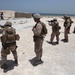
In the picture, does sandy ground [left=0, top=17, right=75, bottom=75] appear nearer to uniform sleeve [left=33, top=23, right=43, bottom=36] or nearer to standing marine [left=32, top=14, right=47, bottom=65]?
standing marine [left=32, top=14, right=47, bottom=65]

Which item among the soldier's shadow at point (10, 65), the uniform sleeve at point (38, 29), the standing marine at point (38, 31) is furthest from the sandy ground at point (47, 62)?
the uniform sleeve at point (38, 29)

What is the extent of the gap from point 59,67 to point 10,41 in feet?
6.68

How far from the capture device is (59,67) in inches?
292

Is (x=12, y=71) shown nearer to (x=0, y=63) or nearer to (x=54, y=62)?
(x=0, y=63)

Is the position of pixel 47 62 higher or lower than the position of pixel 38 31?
lower

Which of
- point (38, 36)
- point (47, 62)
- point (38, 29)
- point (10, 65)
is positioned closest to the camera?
point (38, 29)

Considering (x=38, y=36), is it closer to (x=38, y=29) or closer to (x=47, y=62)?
(x=38, y=29)

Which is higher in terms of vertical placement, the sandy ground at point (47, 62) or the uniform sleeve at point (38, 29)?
the uniform sleeve at point (38, 29)

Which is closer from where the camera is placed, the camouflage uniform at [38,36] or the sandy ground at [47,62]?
the sandy ground at [47,62]

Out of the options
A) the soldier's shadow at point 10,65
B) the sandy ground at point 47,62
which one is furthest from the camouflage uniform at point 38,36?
the soldier's shadow at point 10,65

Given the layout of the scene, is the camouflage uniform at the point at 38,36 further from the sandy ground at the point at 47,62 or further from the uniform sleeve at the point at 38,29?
the sandy ground at the point at 47,62

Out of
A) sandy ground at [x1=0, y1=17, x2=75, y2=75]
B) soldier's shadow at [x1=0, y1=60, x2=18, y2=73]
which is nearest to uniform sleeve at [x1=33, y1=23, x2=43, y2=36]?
sandy ground at [x1=0, y1=17, x2=75, y2=75]

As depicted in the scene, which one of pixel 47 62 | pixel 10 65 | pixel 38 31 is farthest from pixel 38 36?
pixel 10 65

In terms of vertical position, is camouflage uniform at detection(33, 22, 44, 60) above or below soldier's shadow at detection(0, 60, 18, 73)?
above
